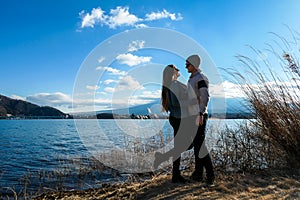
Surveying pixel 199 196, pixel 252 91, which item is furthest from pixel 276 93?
pixel 199 196

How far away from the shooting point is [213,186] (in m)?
3.79

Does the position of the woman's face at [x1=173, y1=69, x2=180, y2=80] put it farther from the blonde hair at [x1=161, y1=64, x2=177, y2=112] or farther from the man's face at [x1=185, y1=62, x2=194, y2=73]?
the man's face at [x1=185, y1=62, x2=194, y2=73]

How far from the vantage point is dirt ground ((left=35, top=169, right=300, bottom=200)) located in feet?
11.4

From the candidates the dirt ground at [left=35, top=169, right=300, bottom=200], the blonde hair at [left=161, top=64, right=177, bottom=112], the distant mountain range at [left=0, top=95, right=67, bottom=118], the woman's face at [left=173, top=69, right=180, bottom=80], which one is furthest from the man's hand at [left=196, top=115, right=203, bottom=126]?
the distant mountain range at [left=0, top=95, right=67, bottom=118]

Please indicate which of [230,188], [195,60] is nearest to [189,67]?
[195,60]

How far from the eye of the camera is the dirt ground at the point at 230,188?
3486mm

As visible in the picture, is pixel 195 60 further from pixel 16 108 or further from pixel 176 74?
pixel 16 108

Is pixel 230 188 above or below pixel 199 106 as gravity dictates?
below

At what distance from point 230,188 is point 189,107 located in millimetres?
1285

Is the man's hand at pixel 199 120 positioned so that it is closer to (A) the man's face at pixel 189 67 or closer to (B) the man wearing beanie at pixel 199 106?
(B) the man wearing beanie at pixel 199 106

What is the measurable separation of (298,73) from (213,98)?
169 cm

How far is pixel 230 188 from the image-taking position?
12.2 ft

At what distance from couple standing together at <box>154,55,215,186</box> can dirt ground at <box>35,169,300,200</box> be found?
0.99 ft

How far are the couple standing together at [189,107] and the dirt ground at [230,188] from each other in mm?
301
